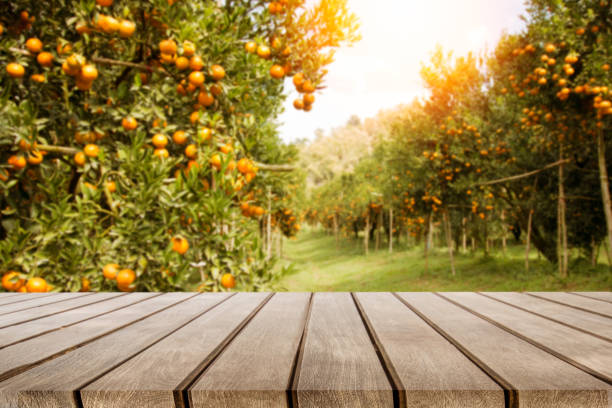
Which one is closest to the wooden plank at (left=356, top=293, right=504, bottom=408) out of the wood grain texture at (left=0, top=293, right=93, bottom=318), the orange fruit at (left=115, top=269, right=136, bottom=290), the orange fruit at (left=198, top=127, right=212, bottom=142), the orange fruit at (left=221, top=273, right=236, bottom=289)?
the wood grain texture at (left=0, top=293, right=93, bottom=318)

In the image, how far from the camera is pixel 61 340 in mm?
925

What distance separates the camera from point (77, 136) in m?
2.60

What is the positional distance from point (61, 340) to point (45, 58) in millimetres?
2425

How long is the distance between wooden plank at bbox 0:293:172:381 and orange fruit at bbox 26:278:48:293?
127 cm

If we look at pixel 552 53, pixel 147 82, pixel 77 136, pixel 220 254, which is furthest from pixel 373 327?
pixel 552 53

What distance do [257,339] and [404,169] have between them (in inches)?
406

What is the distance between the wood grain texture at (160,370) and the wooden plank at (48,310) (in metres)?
0.57

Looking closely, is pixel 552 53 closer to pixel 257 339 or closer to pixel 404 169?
pixel 404 169

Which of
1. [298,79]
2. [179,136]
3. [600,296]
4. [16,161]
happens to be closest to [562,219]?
[298,79]

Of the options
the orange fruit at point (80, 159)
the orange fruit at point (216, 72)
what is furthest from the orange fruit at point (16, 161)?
the orange fruit at point (216, 72)

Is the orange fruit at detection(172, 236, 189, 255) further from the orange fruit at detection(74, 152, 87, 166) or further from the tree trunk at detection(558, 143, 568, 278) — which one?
the tree trunk at detection(558, 143, 568, 278)

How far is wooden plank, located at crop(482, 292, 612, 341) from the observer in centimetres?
102

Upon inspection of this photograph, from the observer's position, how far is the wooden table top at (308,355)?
624mm

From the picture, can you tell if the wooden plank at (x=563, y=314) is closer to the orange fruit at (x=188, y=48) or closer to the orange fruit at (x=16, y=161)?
the orange fruit at (x=188, y=48)
